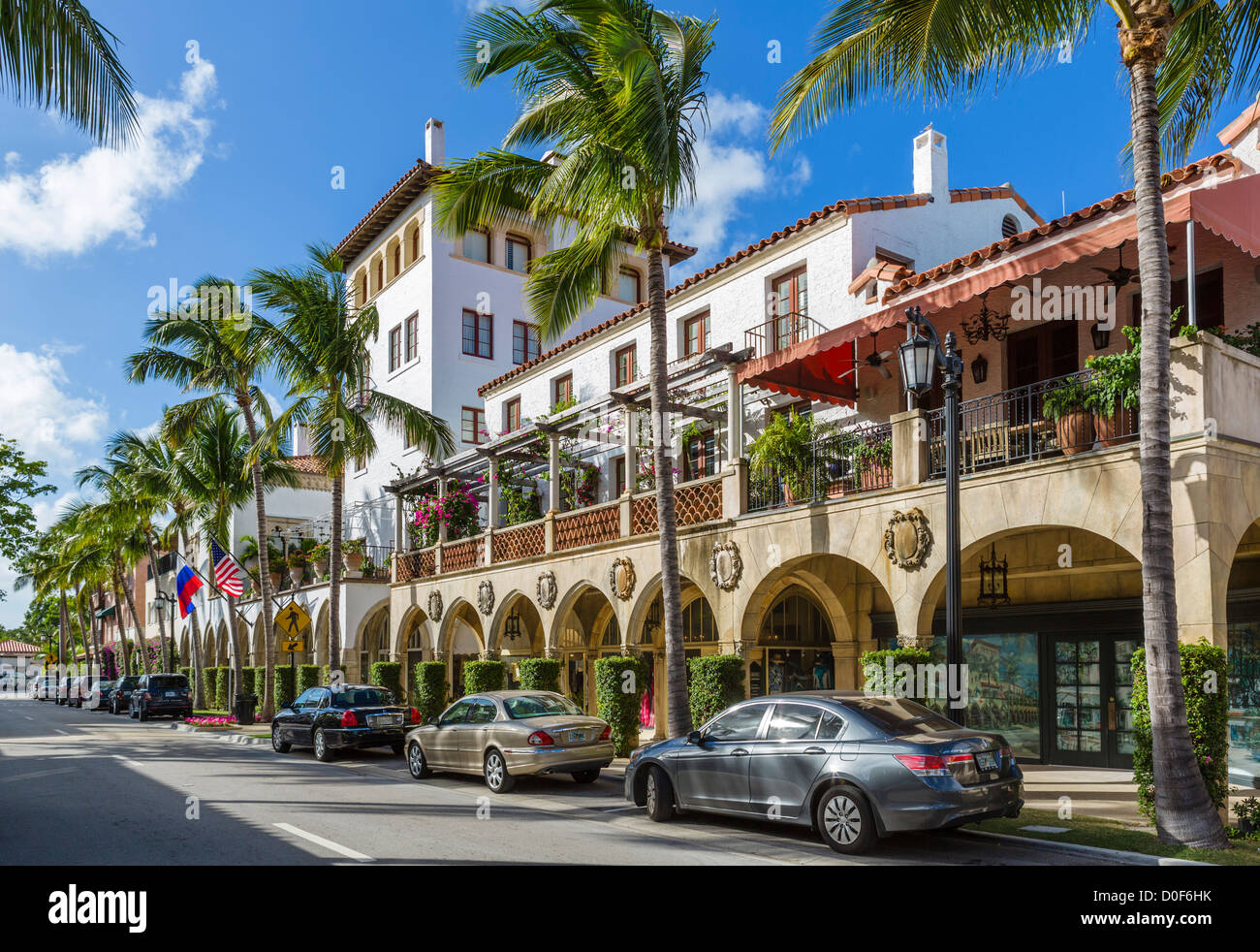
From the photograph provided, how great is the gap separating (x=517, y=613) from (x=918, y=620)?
1755cm

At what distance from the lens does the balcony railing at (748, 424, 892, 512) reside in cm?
1652

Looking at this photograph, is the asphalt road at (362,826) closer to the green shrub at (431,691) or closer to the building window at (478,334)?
the green shrub at (431,691)

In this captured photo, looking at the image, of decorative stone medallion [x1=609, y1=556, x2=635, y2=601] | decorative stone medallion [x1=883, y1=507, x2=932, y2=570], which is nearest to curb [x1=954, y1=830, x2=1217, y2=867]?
decorative stone medallion [x1=883, y1=507, x2=932, y2=570]

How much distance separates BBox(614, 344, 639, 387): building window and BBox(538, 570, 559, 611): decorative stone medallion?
583cm

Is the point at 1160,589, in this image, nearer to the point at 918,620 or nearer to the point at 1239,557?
the point at 918,620

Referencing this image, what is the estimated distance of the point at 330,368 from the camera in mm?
26547

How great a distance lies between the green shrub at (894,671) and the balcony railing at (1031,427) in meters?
2.73

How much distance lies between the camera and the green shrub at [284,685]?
3297 centimetres

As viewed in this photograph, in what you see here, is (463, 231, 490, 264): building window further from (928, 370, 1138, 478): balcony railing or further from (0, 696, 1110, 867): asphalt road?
(928, 370, 1138, 478): balcony railing

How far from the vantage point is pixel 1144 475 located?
10.4 m

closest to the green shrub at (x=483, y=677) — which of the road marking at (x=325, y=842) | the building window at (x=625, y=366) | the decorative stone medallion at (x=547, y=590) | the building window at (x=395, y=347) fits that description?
the decorative stone medallion at (x=547, y=590)

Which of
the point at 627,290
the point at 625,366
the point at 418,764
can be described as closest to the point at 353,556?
the point at 627,290
